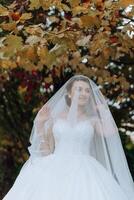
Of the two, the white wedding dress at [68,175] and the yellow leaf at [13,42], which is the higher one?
the yellow leaf at [13,42]

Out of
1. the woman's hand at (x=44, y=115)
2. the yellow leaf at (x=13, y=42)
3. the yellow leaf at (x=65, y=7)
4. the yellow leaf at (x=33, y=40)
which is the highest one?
the yellow leaf at (x=65, y=7)

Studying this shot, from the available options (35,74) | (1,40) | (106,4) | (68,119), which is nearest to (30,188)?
(68,119)

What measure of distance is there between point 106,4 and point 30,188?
1.66 metres

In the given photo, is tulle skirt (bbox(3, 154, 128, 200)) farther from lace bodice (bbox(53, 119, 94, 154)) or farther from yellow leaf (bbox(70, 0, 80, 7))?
yellow leaf (bbox(70, 0, 80, 7))

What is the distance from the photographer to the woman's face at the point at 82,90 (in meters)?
6.11

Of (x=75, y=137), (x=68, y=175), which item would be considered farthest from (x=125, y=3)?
(x=68, y=175)

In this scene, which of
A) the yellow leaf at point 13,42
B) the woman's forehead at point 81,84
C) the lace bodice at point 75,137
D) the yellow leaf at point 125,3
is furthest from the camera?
the woman's forehead at point 81,84

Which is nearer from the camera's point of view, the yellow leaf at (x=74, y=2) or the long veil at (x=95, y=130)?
the yellow leaf at (x=74, y=2)

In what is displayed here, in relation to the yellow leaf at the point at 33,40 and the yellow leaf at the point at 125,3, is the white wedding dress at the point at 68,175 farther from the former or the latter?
the yellow leaf at the point at 125,3

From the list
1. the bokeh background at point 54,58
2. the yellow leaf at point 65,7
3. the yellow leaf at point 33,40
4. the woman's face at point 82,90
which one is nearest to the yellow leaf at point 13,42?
the bokeh background at point 54,58

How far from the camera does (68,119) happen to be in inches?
239

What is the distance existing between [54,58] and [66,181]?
1.03 m

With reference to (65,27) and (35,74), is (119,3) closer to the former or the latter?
(65,27)

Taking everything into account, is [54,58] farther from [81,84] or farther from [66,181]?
[66,181]
